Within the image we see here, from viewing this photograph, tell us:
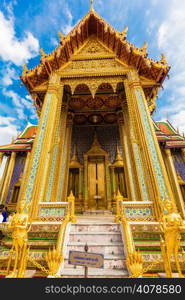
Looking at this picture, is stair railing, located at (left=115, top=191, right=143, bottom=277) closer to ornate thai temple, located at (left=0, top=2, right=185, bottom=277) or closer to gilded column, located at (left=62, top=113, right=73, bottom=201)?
ornate thai temple, located at (left=0, top=2, right=185, bottom=277)

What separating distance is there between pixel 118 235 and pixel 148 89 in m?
6.39

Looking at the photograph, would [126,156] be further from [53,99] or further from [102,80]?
[53,99]

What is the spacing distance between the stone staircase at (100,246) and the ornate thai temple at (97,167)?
0.02 m

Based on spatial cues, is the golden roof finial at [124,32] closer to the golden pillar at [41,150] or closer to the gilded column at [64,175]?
the golden pillar at [41,150]

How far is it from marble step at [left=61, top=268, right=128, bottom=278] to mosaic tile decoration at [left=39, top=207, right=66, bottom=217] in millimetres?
1696

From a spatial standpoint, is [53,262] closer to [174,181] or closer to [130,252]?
[130,252]

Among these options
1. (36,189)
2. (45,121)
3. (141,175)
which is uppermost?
(45,121)

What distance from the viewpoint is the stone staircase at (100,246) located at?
2.68m

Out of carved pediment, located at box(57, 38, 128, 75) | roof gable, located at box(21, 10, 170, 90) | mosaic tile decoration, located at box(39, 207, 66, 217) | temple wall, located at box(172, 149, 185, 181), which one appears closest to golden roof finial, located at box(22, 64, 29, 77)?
roof gable, located at box(21, 10, 170, 90)

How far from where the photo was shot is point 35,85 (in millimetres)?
7246

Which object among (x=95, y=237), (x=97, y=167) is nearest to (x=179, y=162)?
(x=97, y=167)

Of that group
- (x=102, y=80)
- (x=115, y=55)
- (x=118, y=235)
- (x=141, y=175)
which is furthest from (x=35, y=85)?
(x=118, y=235)

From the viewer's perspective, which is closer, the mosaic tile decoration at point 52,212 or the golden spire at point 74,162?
the mosaic tile decoration at point 52,212

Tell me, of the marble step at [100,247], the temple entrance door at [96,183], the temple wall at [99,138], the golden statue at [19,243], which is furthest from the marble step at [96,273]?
the temple wall at [99,138]
